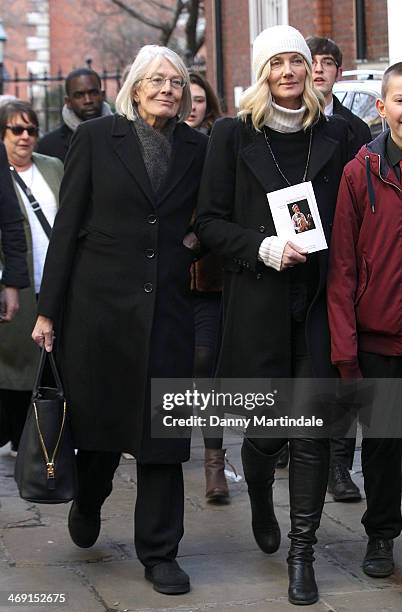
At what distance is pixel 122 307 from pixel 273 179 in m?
0.75

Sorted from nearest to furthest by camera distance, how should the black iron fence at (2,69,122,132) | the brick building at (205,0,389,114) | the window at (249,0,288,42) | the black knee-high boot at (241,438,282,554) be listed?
the black knee-high boot at (241,438,282,554)
the brick building at (205,0,389,114)
the window at (249,0,288,42)
the black iron fence at (2,69,122,132)

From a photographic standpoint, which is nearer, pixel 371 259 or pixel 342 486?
pixel 371 259

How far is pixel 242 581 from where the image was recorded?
17.7ft

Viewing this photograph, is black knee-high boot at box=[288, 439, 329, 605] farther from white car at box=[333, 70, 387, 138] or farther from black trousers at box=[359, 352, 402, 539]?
white car at box=[333, 70, 387, 138]

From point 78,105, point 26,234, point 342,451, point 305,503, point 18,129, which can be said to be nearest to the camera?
point 305,503

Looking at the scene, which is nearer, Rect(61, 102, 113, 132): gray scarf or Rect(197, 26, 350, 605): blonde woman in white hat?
Rect(197, 26, 350, 605): blonde woman in white hat

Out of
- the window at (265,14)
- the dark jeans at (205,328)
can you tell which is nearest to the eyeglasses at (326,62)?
the dark jeans at (205,328)

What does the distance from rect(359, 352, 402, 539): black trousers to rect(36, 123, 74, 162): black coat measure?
12.3ft

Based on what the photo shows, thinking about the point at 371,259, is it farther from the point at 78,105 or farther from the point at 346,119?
the point at 78,105

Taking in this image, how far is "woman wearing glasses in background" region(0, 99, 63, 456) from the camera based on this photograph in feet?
24.4

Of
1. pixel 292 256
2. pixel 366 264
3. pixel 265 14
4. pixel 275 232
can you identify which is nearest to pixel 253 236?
pixel 275 232

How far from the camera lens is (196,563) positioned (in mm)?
5691

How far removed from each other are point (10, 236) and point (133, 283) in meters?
1.17

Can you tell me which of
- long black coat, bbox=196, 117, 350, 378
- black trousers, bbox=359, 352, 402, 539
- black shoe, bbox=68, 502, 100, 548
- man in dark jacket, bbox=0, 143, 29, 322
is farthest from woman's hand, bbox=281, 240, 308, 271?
man in dark jacket, bbox=0, 143, 29, 322
